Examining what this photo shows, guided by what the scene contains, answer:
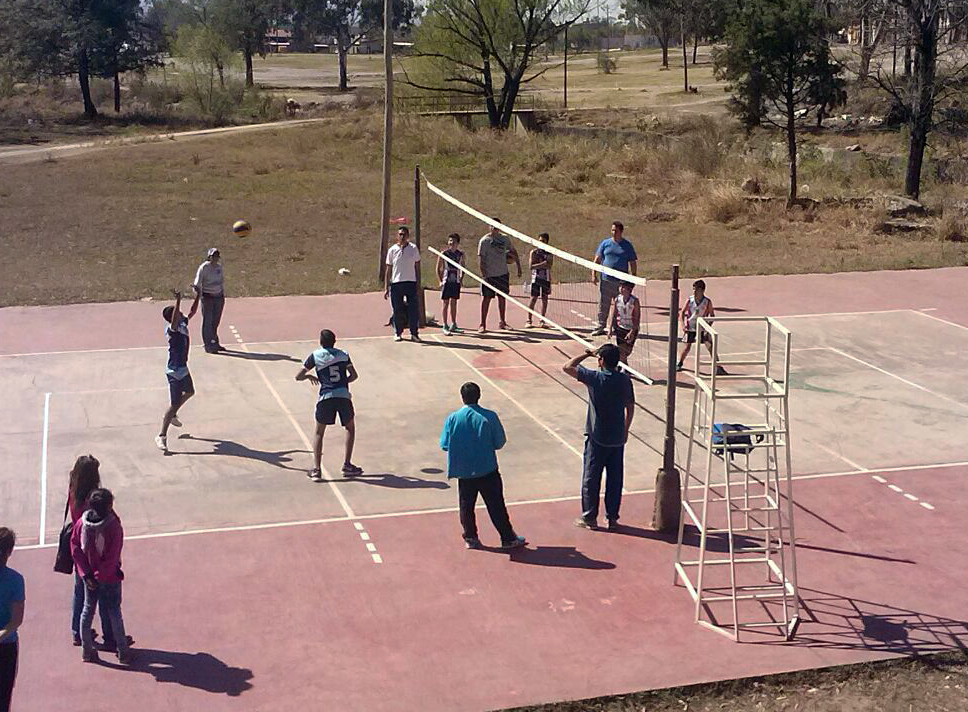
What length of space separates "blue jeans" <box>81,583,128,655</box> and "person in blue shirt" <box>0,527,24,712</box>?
3.58 feet

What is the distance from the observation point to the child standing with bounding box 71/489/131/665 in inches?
313

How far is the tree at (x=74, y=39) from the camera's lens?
64812mm

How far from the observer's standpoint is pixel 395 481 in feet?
39.5

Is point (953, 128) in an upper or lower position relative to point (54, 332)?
upper

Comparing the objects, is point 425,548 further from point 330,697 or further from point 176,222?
→ point 176,222

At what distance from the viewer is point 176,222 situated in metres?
30.6

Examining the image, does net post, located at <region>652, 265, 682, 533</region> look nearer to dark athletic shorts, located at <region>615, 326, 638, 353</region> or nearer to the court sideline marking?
the court sideline marking

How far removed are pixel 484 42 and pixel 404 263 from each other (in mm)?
37721

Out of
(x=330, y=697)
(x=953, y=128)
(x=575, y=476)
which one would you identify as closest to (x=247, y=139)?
(x=953, y=128)

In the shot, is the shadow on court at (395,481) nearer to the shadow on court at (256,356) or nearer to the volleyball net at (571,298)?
the volleyball net at (571,298)

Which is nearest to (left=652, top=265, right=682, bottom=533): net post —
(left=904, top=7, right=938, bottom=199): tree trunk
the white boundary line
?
the white boundary line

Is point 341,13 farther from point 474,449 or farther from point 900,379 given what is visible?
point 474,449

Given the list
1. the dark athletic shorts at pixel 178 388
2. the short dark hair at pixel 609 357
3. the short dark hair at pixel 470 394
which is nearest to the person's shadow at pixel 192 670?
the short dark hair at pixel 470 394

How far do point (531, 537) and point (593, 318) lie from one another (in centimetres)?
963
